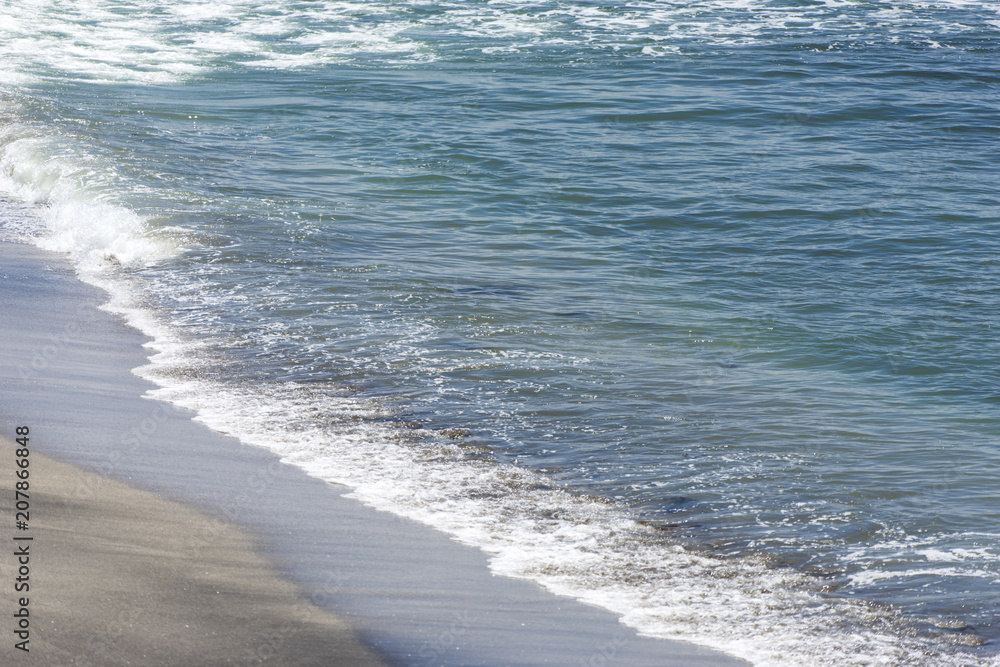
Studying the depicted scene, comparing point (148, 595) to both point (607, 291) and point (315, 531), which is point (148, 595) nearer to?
point (315, 531)

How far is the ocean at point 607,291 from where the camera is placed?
5.29 meters

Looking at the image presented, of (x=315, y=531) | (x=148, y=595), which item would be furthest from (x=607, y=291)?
(x=148, y=595)

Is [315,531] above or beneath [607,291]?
beneath

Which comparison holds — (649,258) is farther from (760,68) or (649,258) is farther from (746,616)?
(760,68)

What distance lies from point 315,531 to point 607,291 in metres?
4.82

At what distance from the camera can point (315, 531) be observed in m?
5.20

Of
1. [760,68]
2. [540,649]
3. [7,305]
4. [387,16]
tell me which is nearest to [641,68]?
[760,68]

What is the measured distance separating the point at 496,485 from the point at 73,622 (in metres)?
2.39

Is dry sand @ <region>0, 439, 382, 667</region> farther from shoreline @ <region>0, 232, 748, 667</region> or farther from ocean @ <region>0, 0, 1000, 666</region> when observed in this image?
ocean @ <region>0, 0, 1000, 666</region>

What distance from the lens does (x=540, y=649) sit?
4.35 meters

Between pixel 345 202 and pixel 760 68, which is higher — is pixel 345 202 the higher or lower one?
the lower one

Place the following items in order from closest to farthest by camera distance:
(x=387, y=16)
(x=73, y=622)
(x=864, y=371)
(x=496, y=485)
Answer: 1. (x=73, y=622)
2. (x=496, y=485)
3. (x=864, y=371)
4. (x=387, y=16)

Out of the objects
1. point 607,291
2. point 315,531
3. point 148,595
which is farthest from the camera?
point 607,291

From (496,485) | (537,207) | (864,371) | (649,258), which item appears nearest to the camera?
(496,485)
